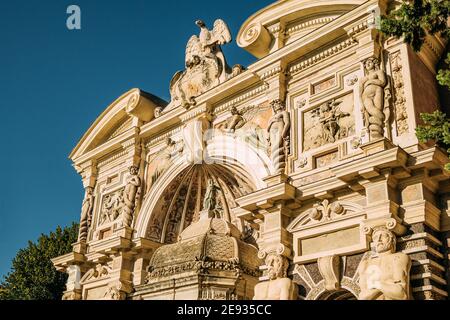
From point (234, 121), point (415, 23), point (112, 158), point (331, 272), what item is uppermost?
point (112, 158)

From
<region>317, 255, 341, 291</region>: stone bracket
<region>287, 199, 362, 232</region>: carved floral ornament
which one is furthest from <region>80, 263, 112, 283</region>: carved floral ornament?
<region>317, 255, 341, 291</region>: stone bracket

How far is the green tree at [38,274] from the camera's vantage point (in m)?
22.0

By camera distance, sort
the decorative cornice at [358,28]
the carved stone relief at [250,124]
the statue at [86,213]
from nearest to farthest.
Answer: the decorative cornice at [358,28]
the carved stone relief at [250,124]
the statue at [86,213]

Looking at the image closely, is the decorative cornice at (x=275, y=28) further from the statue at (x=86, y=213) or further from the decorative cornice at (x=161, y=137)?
the statue at (x=86, y=213)

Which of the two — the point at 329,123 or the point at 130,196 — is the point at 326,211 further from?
the point at 130,196

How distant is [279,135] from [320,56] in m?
1.99

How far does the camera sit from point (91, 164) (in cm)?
1786

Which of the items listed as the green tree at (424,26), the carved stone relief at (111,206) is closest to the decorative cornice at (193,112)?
the carved stone relief at (111,206)

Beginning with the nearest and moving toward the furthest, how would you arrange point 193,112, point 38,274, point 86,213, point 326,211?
point 326,211 → point 193,112 → point 86,213 → point 38,274

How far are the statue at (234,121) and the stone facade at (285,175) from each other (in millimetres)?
36

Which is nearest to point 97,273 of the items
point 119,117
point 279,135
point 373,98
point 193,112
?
point 119,117

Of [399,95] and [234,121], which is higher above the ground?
[234,121]

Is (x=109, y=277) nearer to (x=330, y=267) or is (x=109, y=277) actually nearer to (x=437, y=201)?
(x=330, y=267)

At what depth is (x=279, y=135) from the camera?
11945 mm
